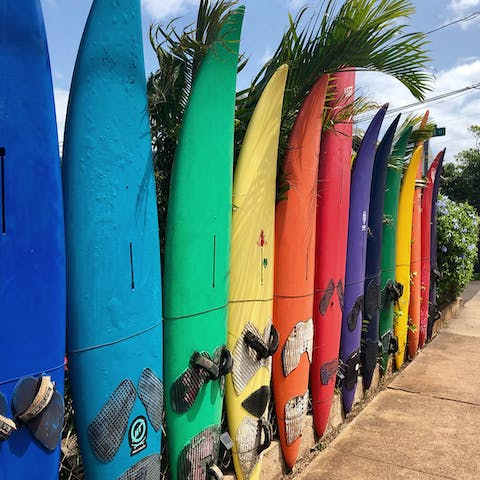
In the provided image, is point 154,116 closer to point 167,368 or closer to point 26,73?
point 26,73

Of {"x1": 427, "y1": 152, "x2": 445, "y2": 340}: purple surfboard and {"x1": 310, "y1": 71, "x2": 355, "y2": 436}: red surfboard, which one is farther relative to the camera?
{"x1": 427, "y1": 152, "x2": 445, "y2": 340}: purple surfboard

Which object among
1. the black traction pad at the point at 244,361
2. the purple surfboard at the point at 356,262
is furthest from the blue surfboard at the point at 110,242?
the purple surfboard at the point at 356,262

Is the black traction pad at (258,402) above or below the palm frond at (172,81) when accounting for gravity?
below

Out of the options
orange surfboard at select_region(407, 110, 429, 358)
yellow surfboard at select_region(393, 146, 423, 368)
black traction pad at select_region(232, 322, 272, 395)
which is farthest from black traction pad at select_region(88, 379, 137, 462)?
orange surfboard at select_region(407, 110, 429, 358)

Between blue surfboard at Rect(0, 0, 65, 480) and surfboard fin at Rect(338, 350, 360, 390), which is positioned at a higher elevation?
blue surfboard at Rect(0, 0, 65, 480)

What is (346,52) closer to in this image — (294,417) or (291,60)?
(291,60)

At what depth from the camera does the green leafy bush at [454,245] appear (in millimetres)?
6484

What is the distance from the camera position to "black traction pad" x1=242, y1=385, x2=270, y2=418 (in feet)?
8.47

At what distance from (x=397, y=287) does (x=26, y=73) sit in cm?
371

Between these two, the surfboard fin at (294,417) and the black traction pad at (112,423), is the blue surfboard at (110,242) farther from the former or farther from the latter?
the surfboard fin at (294,417)

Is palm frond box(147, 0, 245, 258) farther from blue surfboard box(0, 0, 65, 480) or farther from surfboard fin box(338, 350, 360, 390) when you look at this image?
surfboard fin box(338, 350, 360, 390)

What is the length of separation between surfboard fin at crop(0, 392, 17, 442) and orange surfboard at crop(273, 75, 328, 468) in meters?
1.64

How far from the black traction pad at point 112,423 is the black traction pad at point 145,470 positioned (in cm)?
13

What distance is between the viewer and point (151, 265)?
2.01 m
